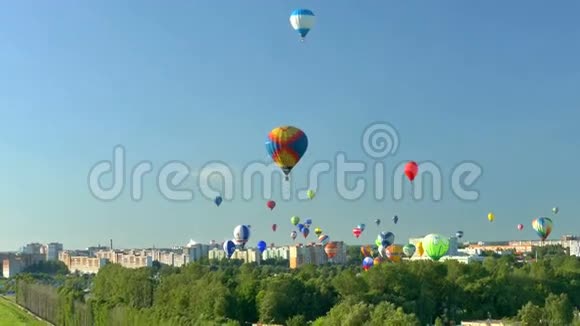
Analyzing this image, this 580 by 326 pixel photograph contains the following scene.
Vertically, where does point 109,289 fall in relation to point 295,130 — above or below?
below

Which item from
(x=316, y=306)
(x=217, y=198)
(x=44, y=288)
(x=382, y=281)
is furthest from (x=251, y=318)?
(x=217, y=198)

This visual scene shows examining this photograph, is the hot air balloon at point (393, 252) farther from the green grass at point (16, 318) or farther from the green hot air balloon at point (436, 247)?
the green grass at point (16, 318)

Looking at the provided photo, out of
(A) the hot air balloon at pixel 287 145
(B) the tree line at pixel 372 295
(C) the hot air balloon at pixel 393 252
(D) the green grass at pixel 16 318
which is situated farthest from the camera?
(C) the hot air balloon at pixel 393 252

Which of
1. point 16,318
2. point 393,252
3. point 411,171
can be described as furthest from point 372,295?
point 393,252

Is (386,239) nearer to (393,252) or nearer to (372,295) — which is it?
(393,252)

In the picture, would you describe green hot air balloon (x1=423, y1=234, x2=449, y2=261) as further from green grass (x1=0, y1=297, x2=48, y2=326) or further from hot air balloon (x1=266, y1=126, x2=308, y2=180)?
green grass (x1=0, y1=297, x2=48, y2=326)

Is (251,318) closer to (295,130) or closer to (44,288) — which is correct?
(295,130)

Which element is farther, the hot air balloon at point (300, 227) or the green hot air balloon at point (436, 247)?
the hot air balloon at point (300, 227)

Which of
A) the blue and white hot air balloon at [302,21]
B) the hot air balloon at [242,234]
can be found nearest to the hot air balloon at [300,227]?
the hot air balloon at [242,234]
